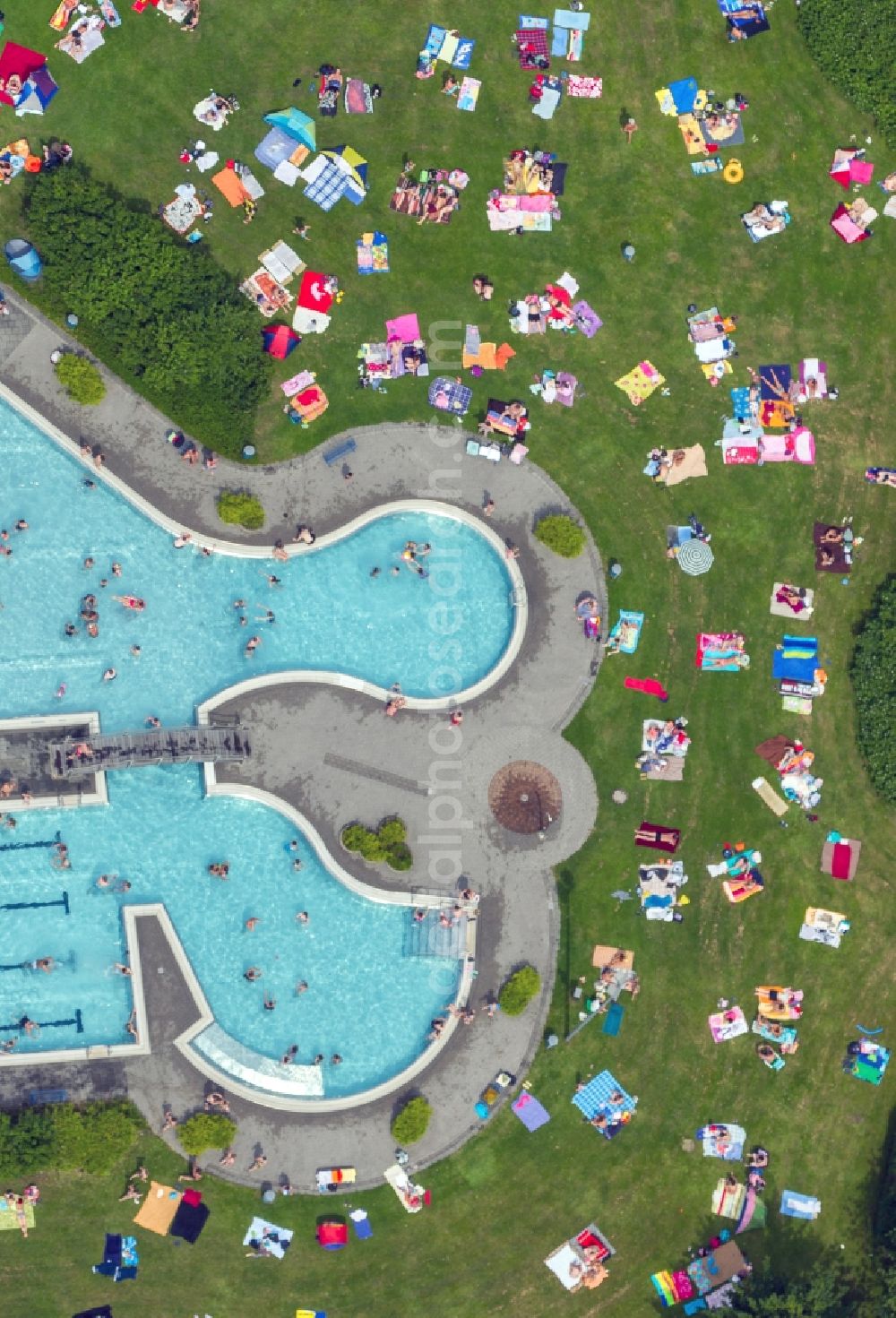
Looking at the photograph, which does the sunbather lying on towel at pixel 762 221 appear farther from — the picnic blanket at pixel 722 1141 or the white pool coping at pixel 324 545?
the picnic blanket at pixel 722 1141

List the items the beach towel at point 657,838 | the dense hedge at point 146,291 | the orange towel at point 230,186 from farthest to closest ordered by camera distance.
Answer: the orange towel at point 230,186 → the beach towel at point 657,838 → the dense hedge at point 146,291

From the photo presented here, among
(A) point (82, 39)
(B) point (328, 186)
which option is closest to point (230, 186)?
(B) point (328, 186)

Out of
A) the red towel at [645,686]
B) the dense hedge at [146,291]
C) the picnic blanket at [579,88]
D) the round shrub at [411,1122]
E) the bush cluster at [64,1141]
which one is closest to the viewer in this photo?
the bush cluster at [64,1141]

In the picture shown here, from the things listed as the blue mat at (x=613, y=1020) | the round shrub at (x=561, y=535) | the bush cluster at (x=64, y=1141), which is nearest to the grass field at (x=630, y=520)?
the blue mat at (x=613, y=1020)

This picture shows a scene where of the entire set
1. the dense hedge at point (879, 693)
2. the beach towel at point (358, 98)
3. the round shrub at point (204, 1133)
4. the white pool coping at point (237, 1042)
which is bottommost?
the round shrub at point (204, 1133)

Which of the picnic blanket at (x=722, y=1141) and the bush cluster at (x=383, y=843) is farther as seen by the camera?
the picnic blanket at (x=722, y=1141)

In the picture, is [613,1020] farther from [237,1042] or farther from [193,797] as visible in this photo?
[193,797]
